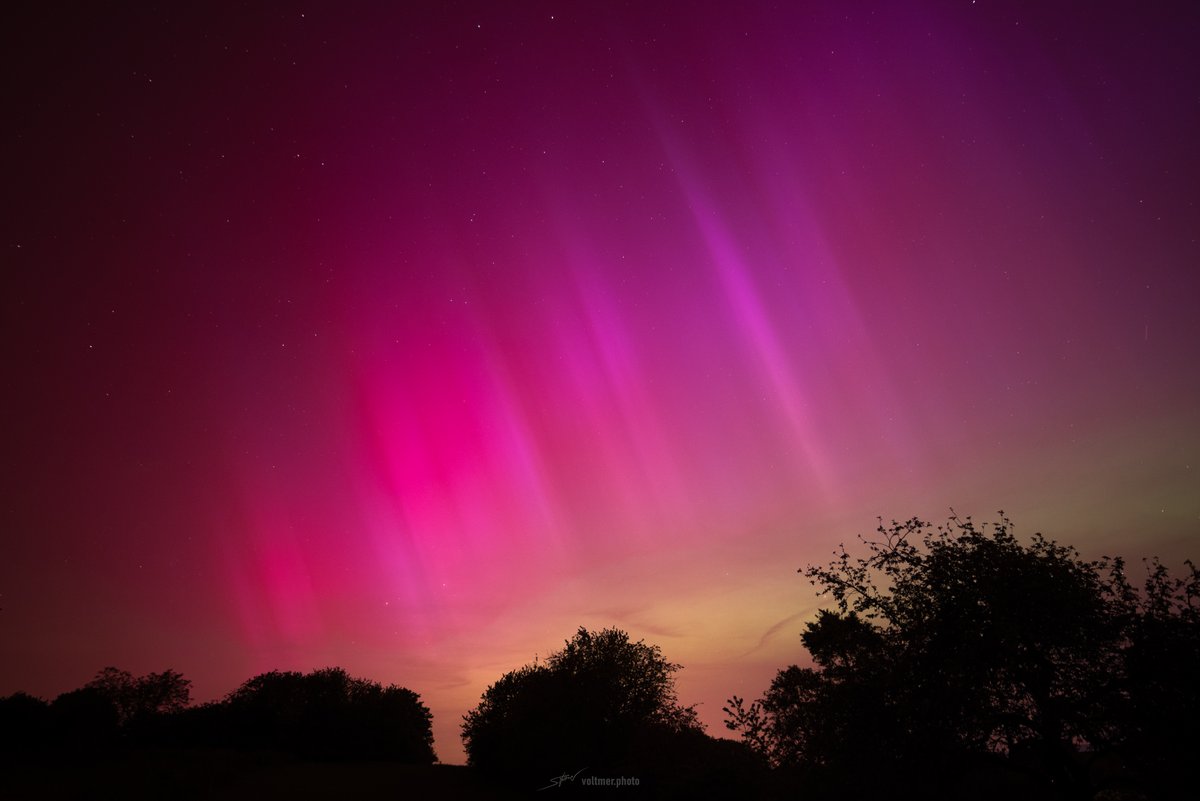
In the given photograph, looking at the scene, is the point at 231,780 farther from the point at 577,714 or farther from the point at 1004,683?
the point at 1004,683

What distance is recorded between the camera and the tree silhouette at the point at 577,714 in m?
36.9

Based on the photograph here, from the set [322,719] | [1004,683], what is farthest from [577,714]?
[322,719]

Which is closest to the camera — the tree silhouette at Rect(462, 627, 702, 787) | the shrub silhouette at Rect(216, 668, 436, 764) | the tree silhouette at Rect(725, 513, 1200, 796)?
the tree silhouette at Rect(725, 513, 1200, 796)

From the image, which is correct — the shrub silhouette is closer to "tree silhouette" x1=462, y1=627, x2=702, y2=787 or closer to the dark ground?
the dark ground

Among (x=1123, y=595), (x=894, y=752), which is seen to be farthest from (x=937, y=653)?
(x=1123, y=595)

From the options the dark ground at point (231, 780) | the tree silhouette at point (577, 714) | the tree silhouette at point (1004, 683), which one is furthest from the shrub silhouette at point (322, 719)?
the tree silhouette at point (1004, 683)

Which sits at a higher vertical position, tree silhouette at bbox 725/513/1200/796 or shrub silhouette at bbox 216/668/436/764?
shrub silhouette at bbox 216/668/436/764

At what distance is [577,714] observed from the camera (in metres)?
38.4

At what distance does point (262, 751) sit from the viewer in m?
55.7

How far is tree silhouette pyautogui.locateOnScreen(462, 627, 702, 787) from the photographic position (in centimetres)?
3691

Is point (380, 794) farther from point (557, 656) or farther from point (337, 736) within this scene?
point (337, 736)

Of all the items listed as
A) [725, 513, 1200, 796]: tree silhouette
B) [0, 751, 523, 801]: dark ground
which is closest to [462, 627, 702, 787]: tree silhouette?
[0, 751, 523, 801]: dark ground

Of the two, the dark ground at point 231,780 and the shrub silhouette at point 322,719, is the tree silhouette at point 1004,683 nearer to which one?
the dark ground at point 231,780

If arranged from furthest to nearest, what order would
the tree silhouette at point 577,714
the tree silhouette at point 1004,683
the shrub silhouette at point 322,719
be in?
the shrub silhouette at point 322,719 → the tree silhouette at point 577,714 → the tree silhouette at point 1004,683
